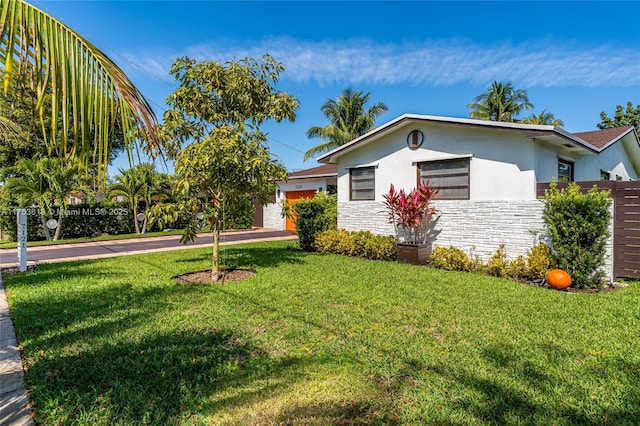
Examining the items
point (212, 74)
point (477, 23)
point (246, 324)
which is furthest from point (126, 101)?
point (477, 23)

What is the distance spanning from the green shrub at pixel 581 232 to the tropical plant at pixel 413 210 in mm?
2989

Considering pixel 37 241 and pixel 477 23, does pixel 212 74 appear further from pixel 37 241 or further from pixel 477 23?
pixel 37 241

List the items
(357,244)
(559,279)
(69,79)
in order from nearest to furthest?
(69,79) < (559,279) < (357,244)

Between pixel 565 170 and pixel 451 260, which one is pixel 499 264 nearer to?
pixel 451 260

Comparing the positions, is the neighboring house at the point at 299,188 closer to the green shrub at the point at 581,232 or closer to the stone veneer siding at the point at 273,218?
the stone veneer siding at the point at 273,218

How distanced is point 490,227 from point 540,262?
5.29 ft

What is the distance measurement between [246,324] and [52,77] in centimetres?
357

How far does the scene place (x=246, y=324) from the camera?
15.2 feet

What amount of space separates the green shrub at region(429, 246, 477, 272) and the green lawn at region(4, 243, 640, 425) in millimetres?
1700

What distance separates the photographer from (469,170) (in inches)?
360

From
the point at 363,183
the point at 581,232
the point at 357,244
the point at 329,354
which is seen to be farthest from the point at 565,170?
the point at 329,354

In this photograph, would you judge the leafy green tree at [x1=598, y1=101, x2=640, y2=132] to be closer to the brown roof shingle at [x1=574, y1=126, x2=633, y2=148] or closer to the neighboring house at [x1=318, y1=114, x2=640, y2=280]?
the brown roof shingle at [x1=574, y1=126, x2=633, y2=148]

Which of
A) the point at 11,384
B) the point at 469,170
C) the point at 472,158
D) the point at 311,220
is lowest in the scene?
the point at 11,384

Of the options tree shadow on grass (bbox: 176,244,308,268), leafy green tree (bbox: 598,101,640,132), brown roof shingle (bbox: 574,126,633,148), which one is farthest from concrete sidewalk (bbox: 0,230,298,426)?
leafy green tree (bbox: 598,101,640,132)
